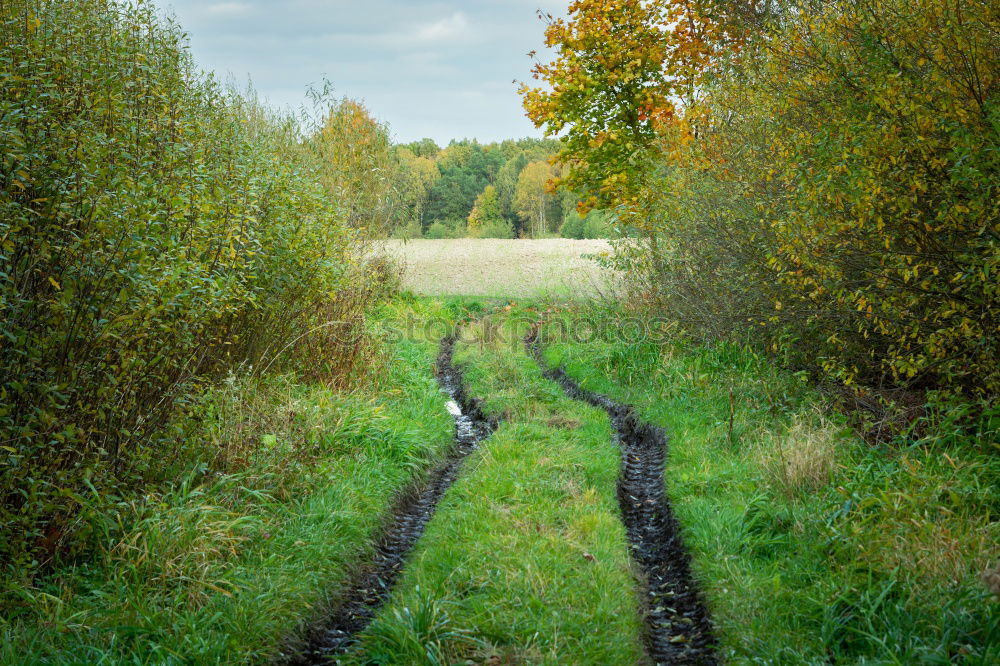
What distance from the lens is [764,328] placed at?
32.3ft

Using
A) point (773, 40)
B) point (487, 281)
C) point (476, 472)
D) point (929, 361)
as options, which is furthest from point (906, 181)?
point (487, 281)

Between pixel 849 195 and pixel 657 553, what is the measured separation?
3.60 metres

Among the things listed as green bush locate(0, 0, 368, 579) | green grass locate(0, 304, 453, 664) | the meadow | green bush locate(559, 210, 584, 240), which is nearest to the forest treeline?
the meadow

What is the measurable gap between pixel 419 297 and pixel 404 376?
31.2 feet

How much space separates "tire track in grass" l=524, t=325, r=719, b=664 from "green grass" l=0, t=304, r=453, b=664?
2.48 metres

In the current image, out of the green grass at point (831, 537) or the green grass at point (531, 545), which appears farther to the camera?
the green grass at point (531, 545)

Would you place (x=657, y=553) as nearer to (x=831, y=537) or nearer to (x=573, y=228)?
(x=831, y=537)

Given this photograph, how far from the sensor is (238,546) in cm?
570

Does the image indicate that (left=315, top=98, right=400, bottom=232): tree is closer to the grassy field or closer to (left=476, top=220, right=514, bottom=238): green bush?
the grassy field

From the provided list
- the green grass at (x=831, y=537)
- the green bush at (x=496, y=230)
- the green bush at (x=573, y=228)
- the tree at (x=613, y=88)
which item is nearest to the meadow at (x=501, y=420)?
the green grass at (x=831, y=537)

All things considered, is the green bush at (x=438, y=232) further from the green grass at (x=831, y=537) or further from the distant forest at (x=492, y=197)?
the green grass at (x=831, y=537)

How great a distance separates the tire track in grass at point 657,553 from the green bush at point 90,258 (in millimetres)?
4104

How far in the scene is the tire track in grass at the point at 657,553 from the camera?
508 centimetres

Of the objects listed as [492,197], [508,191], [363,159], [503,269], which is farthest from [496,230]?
[363,159]
